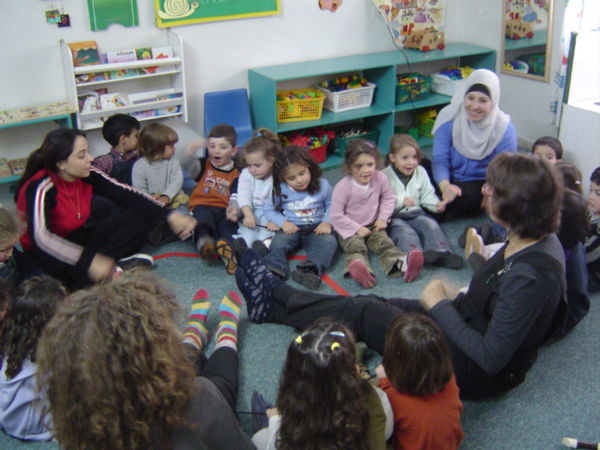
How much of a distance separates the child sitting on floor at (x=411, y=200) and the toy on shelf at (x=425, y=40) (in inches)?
61.6

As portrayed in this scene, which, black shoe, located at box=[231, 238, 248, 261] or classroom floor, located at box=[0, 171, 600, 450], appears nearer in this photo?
classroom floor, located at box=[0, 171, 600, 450]

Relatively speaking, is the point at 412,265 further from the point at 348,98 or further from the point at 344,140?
the point at 348,98

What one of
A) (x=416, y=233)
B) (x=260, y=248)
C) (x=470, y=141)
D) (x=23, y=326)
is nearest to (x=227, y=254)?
(x=260, y=248)

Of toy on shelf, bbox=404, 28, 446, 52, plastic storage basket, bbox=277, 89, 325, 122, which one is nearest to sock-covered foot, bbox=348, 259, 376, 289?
plastic storage basket, bbox=277, 89, 325, 122

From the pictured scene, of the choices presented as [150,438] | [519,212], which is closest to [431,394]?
[519,212]

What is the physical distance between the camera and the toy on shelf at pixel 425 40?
437cm

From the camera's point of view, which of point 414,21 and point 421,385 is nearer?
point 421,385

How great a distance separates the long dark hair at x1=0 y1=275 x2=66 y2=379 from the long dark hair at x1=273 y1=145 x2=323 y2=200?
137 cm

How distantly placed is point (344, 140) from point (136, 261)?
6.44 ft

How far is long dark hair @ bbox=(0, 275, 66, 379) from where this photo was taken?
1788 millimetres

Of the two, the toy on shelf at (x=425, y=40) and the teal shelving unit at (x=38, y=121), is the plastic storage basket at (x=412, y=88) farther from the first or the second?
the teal shelving unit at (x=38, y=121)

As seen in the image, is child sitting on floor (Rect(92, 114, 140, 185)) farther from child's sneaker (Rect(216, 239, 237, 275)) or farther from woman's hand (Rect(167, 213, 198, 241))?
child's sneaker (Rect(216, 239, 237, 275))

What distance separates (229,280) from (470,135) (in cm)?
155

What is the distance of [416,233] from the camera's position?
304 cm
